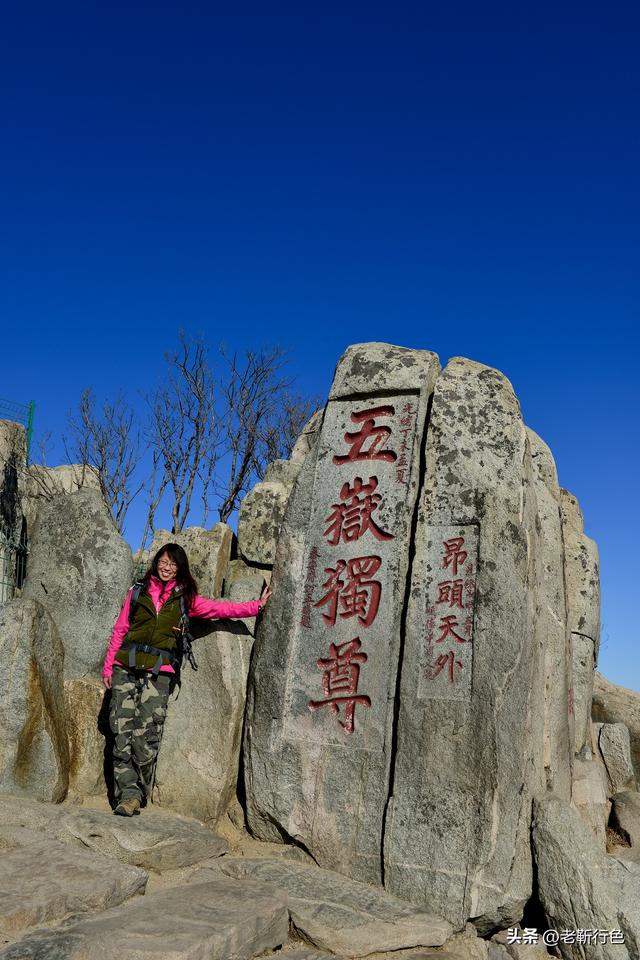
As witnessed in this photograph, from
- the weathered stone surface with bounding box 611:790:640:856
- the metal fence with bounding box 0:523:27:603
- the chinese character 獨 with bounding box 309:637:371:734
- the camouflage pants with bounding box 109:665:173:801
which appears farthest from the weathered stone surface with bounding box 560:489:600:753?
the metal fence with bounding box 0:523:27:603

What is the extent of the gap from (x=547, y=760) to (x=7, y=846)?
12.8 feet

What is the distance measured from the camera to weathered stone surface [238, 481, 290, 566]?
406 inches

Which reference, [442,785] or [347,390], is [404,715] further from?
[347,390]

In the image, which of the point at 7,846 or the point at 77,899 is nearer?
the point at 77,899

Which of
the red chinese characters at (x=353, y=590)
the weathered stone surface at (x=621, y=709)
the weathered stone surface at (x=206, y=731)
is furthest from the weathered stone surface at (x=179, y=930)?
the weathered stone surface at (x=621, y=709)

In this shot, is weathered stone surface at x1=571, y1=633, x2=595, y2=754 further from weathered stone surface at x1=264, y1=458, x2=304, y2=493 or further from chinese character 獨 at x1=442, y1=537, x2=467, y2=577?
weathered stone surface at x1=264, y1=458, x2=304, y2=493

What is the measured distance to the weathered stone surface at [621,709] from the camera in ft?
37.3

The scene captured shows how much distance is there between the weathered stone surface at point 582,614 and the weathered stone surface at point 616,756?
1.38 meters

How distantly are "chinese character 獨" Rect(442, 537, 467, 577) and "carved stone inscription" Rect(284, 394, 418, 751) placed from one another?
1.16 feet

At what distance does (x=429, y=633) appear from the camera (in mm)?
5883

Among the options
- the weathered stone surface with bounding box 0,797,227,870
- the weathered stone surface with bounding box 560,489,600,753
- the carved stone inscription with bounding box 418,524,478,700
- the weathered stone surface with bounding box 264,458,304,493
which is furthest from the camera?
the weathered stone surface with bounding box 264,458,304,493

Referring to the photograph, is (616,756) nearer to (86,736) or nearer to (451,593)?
(451,593)

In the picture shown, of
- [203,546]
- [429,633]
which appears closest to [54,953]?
[429,633]

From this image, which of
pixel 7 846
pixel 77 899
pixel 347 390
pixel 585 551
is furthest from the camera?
pixel 585 551
